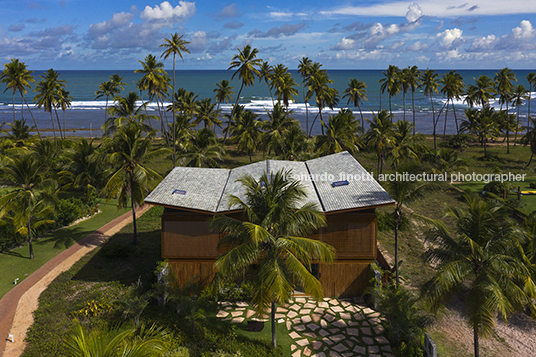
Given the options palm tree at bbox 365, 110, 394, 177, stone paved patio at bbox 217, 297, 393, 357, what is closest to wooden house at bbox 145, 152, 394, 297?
stone paved patio at bbox 217, 297, 393, 357

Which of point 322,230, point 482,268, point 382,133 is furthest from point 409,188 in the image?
point 382,133

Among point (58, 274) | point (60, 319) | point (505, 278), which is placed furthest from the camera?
point (58, 274)

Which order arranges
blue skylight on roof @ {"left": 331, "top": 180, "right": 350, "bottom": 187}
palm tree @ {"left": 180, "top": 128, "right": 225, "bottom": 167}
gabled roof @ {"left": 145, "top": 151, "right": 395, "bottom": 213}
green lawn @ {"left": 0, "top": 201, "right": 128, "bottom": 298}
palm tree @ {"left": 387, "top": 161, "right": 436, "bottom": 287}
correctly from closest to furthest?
palm tree @ {"left": 387, "top": 161, "right": 436, "bottom": 287}
gabled roof @ {"left": 145, "top": 151, "right": 395, "bottom": 213}
blue skylight on roof @ {"left": 331, "top": 180, "right": 350, "bottom": 187}
green lawn @ {"left": 0, "top": 201, "right": 128, "bottom": 298}
palm tree @ {"left": 180, "top": 128, "right": 225, "bottom": 167}

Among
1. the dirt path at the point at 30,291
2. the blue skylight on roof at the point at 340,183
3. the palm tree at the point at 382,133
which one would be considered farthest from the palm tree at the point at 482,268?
the palm tree at the point at 382,133

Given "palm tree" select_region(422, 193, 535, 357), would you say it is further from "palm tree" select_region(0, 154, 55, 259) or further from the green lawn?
"palm tree" select_region(0, 154, 55, 259)

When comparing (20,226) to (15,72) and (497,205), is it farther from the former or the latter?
(15,72)

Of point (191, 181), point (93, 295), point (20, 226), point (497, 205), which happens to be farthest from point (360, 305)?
point (20, 226)
